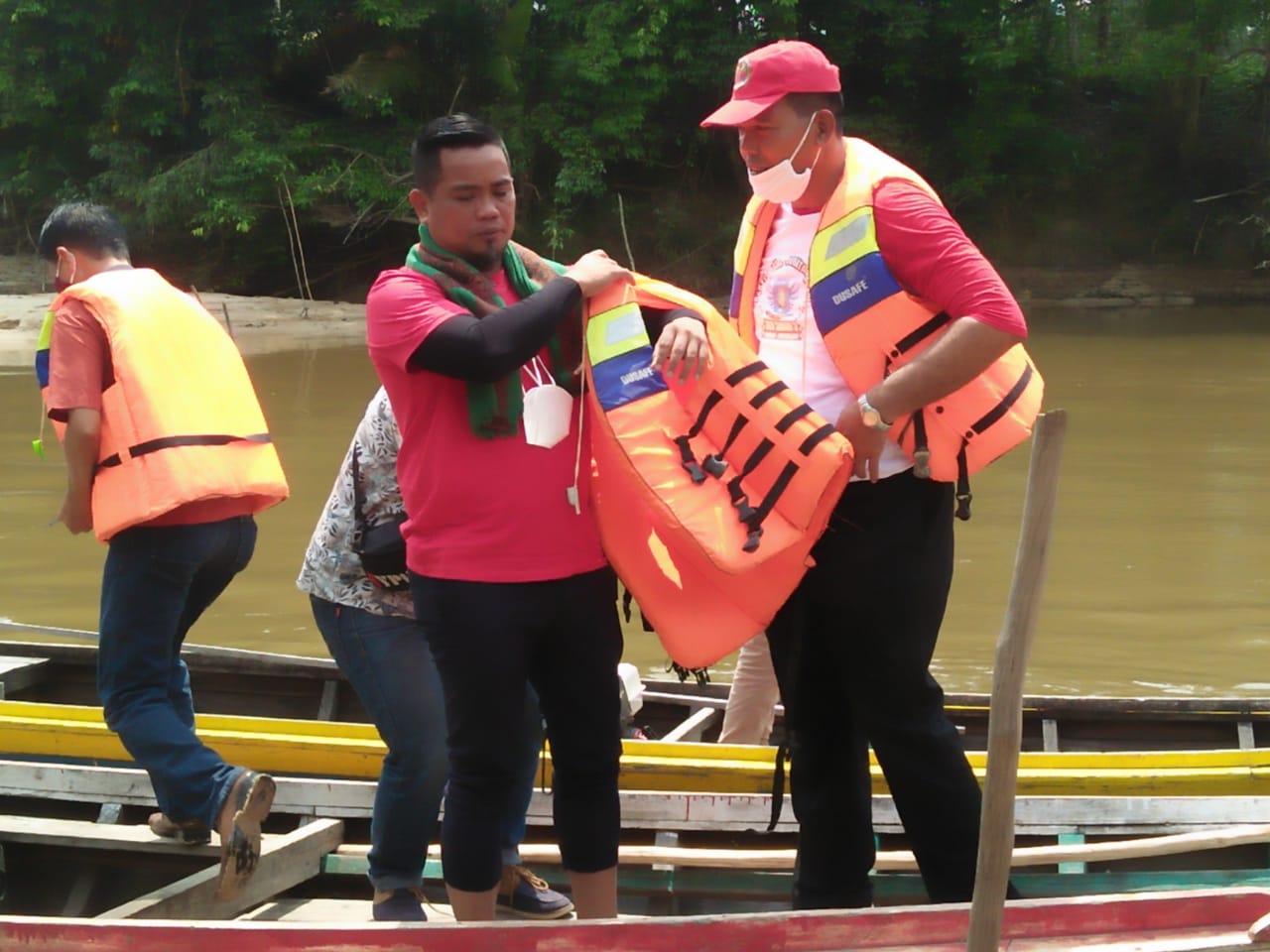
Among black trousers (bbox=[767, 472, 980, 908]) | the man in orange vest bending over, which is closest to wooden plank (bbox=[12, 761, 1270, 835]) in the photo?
the man in orange vest bending over

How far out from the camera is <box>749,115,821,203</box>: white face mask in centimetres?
256

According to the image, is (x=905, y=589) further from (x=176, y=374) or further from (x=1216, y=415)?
(x=1216, y=415)

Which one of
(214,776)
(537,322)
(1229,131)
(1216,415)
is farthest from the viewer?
(1229,131)

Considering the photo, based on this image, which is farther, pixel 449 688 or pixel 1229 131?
pixel 1229 131

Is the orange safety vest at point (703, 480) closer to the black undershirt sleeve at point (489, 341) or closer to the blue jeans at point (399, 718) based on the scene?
the black undershirt sleeve at point (489, 341)

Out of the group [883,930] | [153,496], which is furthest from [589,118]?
[883,930]

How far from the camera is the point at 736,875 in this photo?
3.35 meters

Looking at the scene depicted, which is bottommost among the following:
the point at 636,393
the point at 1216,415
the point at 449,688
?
the point at 1216,415

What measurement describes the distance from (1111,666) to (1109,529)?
8.71 ft

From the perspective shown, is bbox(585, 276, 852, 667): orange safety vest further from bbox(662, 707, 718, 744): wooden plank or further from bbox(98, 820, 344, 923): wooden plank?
bbox(662, 707, 718, 744): wooden plank

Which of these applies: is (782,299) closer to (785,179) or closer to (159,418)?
(785,179)

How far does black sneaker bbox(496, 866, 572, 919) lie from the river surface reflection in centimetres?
343

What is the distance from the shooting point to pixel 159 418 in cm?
319

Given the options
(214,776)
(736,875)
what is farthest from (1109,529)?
(214,776)
